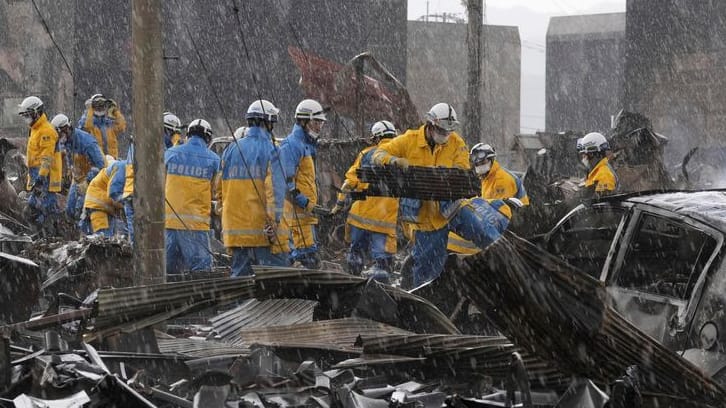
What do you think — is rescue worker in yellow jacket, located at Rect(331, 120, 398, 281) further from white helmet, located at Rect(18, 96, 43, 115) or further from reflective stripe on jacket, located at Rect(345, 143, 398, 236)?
white helmet, located at Rect(18, 96, 43, 115)

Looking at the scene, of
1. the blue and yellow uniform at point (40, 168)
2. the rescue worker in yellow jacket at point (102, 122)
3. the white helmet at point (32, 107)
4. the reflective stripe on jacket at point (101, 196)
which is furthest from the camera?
the rescue worker in yellow jacket at point (102, 122)

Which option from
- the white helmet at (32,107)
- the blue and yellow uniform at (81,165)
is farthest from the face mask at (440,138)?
the white helmet at (32,107)

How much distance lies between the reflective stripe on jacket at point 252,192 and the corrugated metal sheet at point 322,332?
337 centimetres

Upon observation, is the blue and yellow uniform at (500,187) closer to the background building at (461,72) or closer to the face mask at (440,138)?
the face mask at (440,138)

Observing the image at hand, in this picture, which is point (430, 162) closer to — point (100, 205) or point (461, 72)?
point (100, 205)

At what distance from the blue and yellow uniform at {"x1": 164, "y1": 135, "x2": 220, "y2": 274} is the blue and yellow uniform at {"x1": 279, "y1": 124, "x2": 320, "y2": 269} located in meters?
0.77

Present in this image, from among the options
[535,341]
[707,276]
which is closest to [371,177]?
[707,276]

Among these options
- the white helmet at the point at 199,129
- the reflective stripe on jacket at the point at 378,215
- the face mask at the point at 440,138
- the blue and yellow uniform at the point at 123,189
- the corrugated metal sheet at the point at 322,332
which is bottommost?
the corrugated metal sheet at the point at 322,332

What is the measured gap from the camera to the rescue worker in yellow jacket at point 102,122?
16.7 metres

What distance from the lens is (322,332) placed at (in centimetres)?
612

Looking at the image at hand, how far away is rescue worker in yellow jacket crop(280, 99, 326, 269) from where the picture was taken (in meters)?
10.4

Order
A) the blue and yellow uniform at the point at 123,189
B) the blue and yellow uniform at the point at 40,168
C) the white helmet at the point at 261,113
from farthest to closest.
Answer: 1. the blue and yellow uniform at the point at 40,168
2. the blue and yellow uniform at the point at 123,189
3. the white helmet at the point at 261,113

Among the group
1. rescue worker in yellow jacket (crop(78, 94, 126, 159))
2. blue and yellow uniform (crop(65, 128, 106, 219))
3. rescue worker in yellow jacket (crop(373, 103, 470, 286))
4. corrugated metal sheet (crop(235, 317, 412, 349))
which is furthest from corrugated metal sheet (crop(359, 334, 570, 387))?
rescue worker in yellow jacket (crop(78, 94, 126, 159))

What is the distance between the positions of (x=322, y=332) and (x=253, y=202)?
374 cm
